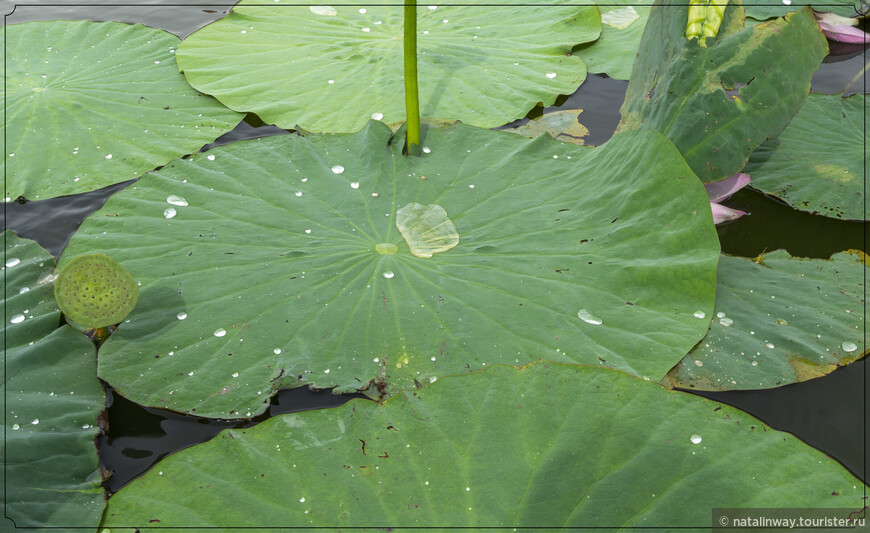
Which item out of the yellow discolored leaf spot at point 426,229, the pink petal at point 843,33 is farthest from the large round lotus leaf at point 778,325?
the pink petal at point 843,33

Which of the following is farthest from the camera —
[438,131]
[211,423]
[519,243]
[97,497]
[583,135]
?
[583,135]

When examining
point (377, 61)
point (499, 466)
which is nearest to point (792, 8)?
point (377, 61)

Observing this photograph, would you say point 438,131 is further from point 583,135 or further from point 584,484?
point 584,484

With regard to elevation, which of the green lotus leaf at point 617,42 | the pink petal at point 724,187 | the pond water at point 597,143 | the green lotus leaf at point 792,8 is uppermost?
the green lotus leaf at point 792,8

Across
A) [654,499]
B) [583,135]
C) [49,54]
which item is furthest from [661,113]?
[49,54]

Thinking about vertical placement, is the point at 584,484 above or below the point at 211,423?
above

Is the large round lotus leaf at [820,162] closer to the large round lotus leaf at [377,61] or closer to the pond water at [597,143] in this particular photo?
the pond water at [597,143]

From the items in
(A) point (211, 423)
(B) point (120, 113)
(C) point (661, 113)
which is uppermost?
(C) point (661, 113)
